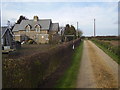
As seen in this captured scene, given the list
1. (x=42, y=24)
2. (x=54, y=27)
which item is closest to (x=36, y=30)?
(x=42, y=24)

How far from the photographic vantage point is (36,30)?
63344mm

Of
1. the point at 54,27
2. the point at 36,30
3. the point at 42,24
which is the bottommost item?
the point at 36,30

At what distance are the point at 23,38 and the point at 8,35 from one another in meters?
24.2

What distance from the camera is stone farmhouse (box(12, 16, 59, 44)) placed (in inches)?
2437

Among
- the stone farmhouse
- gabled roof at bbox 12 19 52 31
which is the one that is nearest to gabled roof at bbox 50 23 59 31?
the stone farmhouse

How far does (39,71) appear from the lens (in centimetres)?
819

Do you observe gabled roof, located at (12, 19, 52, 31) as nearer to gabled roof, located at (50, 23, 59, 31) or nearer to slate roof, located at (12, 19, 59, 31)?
slate roof, located at (12, 19, 59, 31)

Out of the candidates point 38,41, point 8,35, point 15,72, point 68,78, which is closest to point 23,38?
point 38,41

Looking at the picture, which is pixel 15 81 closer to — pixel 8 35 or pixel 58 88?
pixel 58 88

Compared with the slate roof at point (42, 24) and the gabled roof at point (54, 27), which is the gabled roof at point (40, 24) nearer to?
the slate roof at point (42, 24)

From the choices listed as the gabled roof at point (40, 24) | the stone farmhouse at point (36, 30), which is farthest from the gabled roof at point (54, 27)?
the gabled roof at point (40, 24)

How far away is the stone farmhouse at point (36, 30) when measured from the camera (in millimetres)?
61906

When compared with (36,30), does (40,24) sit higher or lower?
higher

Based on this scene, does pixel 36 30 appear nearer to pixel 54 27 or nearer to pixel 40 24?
pixel 40 24
